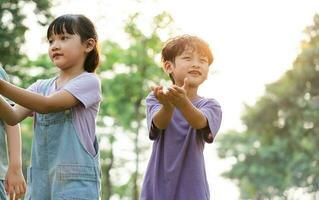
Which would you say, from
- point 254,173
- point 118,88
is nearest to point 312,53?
point 118,88

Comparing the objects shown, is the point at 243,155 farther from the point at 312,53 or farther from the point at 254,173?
the point at 312,53

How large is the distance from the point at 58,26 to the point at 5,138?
2.82 ft

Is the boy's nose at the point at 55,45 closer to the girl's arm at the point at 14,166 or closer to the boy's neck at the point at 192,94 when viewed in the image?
the girl's arm at the point at 14,166

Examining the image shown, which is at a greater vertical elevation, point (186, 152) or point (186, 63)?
→ point (186, 63)

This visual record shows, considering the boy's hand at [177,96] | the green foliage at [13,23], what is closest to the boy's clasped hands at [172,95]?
the boy's hand at [177,96]

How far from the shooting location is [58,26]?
404 cm

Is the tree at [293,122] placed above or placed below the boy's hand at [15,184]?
above

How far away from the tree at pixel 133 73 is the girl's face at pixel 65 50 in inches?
633

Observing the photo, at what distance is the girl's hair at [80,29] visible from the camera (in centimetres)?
404

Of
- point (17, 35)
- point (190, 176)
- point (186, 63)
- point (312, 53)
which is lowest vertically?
point (190, 176)

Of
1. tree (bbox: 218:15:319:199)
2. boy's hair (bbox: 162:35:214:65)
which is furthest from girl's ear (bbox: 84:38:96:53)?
tree (bbox: 218:15:319:199)

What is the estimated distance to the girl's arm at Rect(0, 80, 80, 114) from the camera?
3602 millimetres

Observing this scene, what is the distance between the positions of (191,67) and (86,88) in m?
0.60

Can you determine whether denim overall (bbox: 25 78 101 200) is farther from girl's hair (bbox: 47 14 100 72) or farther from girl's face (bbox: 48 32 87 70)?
girl's hair (bbox: 47 14 100 72)
